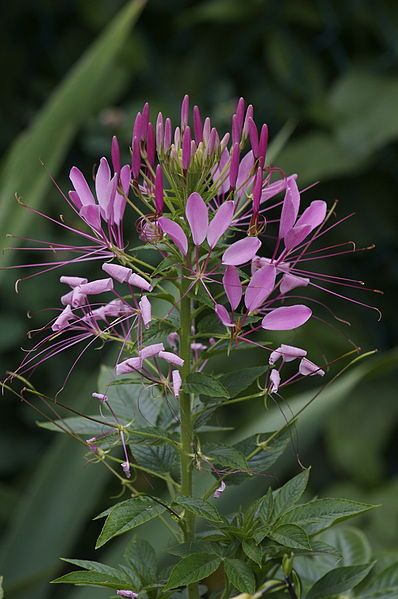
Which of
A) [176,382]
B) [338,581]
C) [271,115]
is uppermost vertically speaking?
[176,382]

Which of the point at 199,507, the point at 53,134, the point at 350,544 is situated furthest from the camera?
the point at 53,134

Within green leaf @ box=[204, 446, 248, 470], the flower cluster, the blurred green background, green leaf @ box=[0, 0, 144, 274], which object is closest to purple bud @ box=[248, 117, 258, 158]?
the flower cluster

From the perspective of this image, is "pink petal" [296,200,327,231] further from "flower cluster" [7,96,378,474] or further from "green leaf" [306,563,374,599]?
"green leaf" [306,563,374,599]

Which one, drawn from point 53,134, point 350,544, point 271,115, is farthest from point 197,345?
point 271,115

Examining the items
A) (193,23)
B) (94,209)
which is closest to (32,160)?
(193,23)

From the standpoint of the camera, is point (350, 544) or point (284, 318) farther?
point (350, 544)

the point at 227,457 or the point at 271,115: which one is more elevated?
the point at 227,457

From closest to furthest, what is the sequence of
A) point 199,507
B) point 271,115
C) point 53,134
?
point 199,507 → point 53,134 → point 271,115

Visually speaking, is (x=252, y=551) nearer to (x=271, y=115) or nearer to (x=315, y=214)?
(x=315, y=214)
